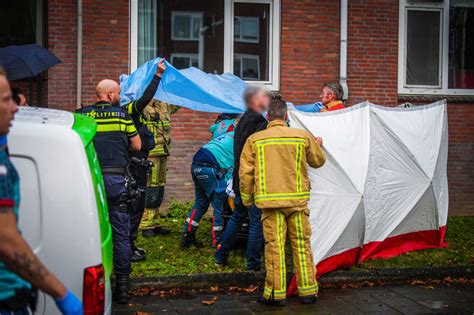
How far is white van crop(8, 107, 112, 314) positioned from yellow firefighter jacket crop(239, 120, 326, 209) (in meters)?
3.47

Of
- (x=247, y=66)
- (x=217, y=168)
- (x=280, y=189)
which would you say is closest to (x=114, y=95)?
(x=280, y=189)

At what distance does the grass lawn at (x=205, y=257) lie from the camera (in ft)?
27.4

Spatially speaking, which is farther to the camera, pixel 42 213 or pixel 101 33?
pixel 101 33

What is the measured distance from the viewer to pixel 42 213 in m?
3.52

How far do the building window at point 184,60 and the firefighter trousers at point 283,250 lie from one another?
5765 millimetres

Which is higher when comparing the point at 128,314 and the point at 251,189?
the point at 251,189

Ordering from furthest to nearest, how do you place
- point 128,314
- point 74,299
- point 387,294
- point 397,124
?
point 397,124, point 387,294, point 128,314, point 74,299

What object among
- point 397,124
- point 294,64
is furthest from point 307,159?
point 294,64

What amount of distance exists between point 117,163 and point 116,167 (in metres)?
0.04

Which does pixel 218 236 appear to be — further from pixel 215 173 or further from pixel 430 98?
pixel 430 98

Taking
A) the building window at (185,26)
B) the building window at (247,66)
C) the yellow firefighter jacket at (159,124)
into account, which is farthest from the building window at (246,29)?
the yellow firefighter jacket at (159,124)

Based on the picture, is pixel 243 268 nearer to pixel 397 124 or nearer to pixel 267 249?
pixel 267 249

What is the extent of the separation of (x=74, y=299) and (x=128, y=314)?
3.97 m

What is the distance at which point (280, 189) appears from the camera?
6.98 metres
